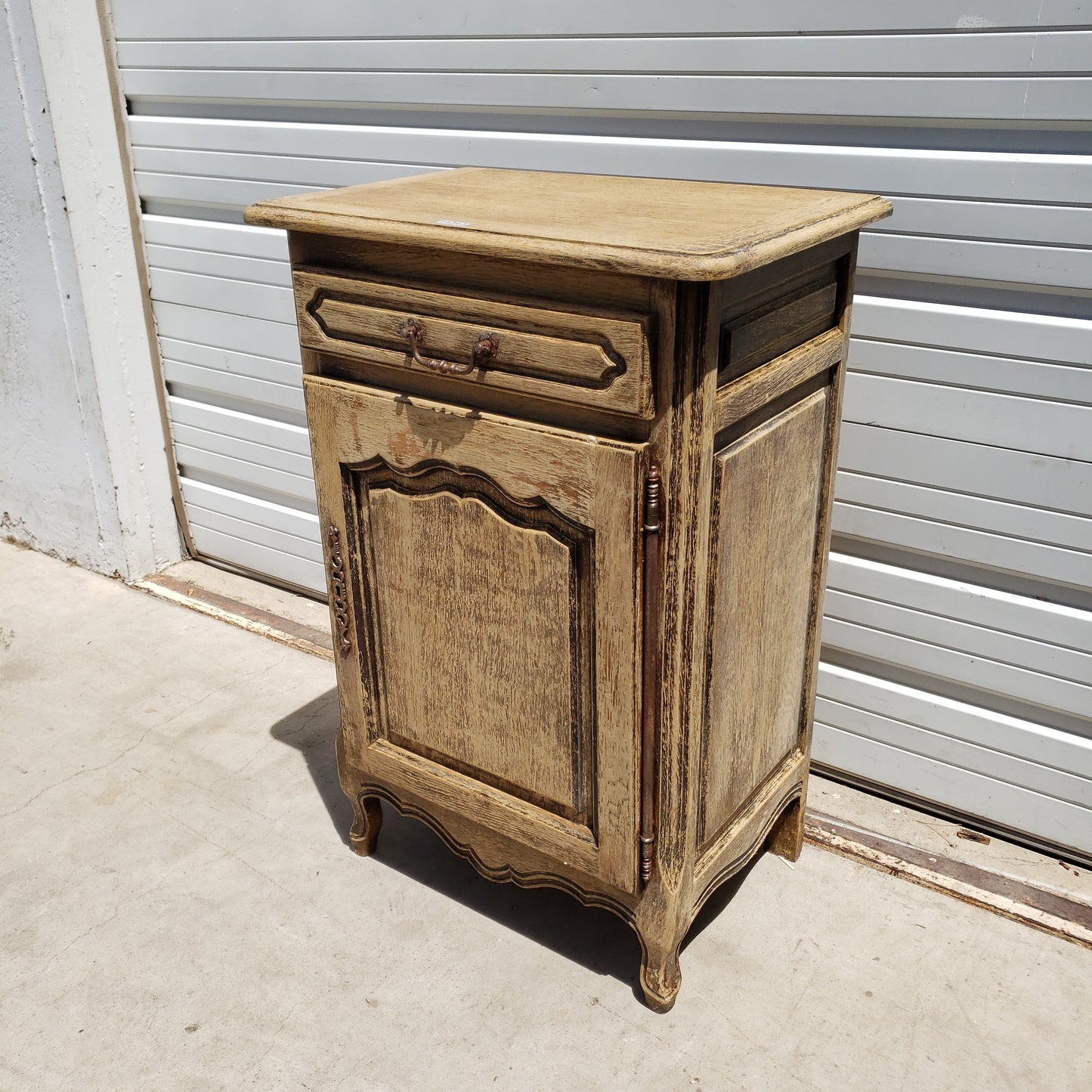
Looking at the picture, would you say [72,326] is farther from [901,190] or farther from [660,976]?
[660,976]

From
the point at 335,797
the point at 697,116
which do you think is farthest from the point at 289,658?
the point at 697,116

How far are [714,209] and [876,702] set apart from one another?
122 centimetres

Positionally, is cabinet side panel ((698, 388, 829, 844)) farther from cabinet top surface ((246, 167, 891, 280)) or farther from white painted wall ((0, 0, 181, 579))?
white painted wall ((0, 0, 181, 579))

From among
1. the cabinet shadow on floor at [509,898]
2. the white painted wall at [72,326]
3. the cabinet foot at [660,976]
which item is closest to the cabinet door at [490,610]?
the cabinet foot at [660,976]

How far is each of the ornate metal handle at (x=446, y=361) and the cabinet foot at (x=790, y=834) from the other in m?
1.19

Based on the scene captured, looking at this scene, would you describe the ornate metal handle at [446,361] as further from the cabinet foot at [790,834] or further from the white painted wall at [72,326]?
the white painted wall at [72,326]

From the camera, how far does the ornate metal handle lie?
1.66m

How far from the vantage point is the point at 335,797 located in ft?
8.45

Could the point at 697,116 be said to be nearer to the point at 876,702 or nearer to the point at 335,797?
the point at 876,702

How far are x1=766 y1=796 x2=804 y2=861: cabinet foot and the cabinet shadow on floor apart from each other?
0.31ft

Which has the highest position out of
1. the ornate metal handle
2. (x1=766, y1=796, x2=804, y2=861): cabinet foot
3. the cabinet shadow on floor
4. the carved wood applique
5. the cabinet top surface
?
the cabinet top surface

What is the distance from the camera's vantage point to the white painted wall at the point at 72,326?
3.06 metres

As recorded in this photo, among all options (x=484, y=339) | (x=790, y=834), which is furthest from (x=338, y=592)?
(x=790, y=834)

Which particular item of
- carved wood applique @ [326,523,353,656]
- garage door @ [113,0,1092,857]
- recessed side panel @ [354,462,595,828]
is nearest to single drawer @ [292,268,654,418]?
recessed side panel @ [354,462,595,828]
